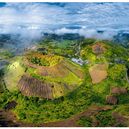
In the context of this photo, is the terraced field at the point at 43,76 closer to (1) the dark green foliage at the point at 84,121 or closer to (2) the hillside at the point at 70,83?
(2) the hillside at the point at 70,83

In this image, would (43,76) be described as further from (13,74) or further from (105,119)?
(105,119)

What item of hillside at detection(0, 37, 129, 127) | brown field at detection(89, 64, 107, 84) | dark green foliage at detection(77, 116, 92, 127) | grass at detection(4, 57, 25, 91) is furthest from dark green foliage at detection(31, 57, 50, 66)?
dark green foliage at detection(77, 116, 92, 127)

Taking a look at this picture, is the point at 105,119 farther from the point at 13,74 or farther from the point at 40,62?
the point at 13,74

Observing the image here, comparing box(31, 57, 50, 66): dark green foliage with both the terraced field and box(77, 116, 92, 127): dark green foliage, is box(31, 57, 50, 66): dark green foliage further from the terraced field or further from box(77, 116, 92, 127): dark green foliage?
box(77, 116, 92, 127): dark green foliage

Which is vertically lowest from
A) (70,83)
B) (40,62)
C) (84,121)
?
(84,121)

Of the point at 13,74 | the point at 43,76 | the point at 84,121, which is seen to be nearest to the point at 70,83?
the point at 43,76

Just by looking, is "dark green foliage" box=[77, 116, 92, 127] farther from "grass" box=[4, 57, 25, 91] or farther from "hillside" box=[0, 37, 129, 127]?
"grass" box=[4, 57, 25, 91]

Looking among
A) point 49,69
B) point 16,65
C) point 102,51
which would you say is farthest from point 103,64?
point 16,65

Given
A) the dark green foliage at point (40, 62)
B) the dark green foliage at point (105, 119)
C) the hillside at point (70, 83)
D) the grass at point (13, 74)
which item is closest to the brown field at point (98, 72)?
the hillside at point (70, 83)

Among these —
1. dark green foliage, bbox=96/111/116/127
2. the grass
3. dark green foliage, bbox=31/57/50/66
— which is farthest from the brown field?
the grass

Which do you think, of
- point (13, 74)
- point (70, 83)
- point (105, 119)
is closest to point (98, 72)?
point (70, 83)

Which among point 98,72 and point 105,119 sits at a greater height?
point 98,72

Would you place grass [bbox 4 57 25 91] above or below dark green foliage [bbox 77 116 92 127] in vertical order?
above
